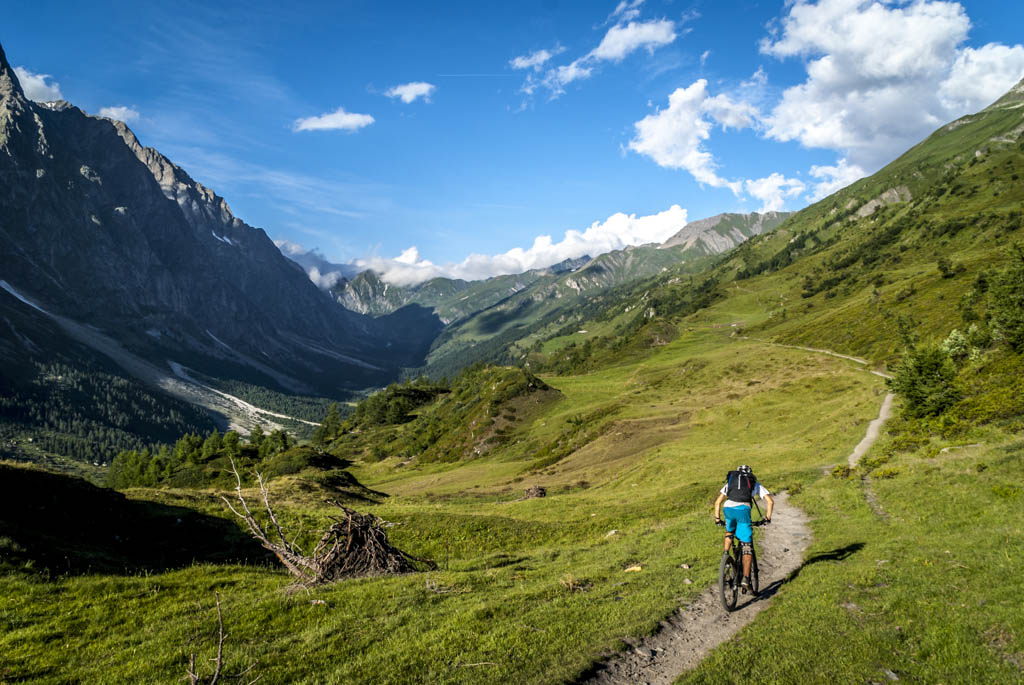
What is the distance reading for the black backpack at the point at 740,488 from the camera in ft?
50.8

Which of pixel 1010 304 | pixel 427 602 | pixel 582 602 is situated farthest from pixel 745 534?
pixel 1010 304

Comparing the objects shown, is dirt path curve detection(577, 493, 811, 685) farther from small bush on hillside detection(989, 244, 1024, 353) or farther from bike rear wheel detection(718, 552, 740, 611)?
A: small bush on hillside detection(989, 244, 1024, 353)

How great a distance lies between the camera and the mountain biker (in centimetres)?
1537

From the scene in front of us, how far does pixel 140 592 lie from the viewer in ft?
52.2

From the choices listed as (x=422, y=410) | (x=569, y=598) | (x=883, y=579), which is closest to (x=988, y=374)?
(x=883, y=579)

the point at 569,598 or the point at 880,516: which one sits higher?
the point at 569,598

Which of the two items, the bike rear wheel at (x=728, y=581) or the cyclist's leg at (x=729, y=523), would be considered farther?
the cyclist's leg at (x=729, y=523)

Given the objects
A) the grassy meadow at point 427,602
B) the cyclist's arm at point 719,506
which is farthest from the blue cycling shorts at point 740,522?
the grassy meadow at point 427,602

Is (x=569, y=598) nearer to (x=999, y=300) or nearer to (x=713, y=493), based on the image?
(x=713, y=493)

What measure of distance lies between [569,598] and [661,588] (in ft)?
11.9

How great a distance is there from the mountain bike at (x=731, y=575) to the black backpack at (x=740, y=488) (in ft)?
2.80

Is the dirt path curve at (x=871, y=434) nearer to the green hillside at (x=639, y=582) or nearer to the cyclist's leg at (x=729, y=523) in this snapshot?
the green hillside at (x=639, y=582)

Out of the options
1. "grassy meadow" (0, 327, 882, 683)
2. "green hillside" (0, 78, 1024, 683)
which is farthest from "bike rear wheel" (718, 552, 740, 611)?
"grassy meadow" (0, 327, 882, 683)

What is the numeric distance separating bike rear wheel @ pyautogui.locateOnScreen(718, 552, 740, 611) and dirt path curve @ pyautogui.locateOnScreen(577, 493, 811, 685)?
12.0 inches
